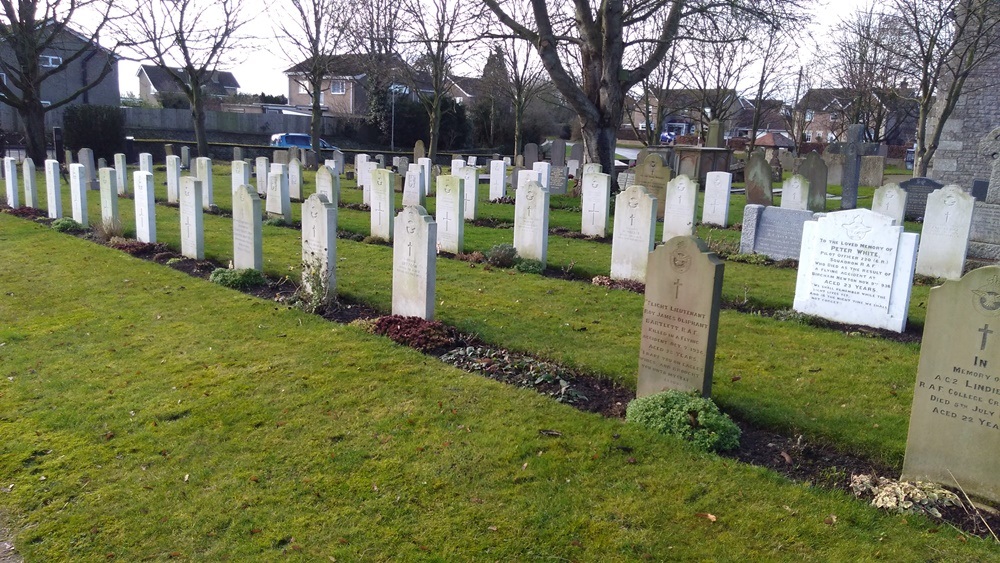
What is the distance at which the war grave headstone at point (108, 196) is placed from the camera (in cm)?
1369

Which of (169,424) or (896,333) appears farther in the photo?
(896,333)

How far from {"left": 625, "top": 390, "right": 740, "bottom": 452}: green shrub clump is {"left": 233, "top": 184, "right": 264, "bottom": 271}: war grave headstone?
20.7ft

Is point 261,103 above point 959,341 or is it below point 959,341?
above

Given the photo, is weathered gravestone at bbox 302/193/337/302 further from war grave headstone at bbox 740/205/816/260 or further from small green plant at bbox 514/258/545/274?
war grave headstone at bbox 740/205/816/260

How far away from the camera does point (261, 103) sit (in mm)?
61125

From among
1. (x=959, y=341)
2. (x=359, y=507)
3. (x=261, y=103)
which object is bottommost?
(x=359, y=507)

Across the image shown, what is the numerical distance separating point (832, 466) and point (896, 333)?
12.9 feet

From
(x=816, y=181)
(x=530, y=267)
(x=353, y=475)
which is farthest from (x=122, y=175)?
(x=353, y=475)

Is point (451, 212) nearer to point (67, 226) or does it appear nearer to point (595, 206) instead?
point (595, 206)

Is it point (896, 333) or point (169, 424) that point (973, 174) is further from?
point (169, 424)

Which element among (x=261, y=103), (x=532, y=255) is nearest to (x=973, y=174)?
(x=532, y=255)

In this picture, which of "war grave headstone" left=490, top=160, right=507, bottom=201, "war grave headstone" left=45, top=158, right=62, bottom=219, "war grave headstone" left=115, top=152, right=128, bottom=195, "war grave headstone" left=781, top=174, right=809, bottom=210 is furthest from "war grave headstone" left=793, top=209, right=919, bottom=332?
"war grave headstone" left=115, top=152, right=128, bottom=195

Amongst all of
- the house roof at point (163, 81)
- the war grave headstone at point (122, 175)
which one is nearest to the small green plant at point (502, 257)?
the war grave headstone at point (122, 175)

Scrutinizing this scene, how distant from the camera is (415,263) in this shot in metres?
8.21
